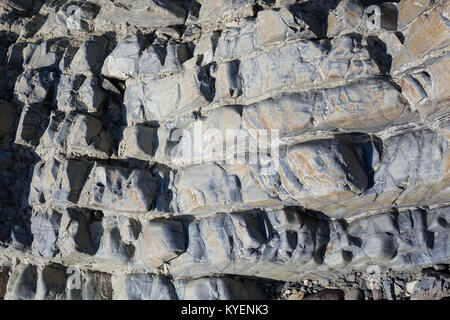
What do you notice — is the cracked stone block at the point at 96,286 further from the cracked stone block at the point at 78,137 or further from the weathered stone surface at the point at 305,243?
the cracked stone block at the point at 78,137

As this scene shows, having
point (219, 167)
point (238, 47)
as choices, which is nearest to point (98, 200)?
point (219, 167)

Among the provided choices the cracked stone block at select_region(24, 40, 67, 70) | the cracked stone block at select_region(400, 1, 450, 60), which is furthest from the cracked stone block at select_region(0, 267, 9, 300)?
the cracked stone block at select_region(400, 1, 450, 60)

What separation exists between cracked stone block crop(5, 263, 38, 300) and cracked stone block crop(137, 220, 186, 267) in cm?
116

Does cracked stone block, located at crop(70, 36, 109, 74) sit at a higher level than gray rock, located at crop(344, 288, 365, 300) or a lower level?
higher

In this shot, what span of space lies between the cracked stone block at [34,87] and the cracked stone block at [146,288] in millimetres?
2277

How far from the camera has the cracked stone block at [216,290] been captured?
3.71 metres

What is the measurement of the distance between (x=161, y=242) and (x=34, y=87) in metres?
2.37

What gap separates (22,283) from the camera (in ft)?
13.3

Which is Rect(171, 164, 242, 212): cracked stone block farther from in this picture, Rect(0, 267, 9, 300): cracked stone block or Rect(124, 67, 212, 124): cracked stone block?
Rect(0, 267, 9, 300): cracked stone block

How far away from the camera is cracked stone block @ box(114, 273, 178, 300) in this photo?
3.83 meters

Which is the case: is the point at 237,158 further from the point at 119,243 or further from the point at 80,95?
the point at 80,95

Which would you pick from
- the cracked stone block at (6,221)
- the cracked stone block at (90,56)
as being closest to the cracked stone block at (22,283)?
the cracked stone block at (6,221)

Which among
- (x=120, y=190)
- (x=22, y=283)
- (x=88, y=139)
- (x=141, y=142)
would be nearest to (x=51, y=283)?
(x=22, y=283)

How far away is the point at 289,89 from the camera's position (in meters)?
3.84
